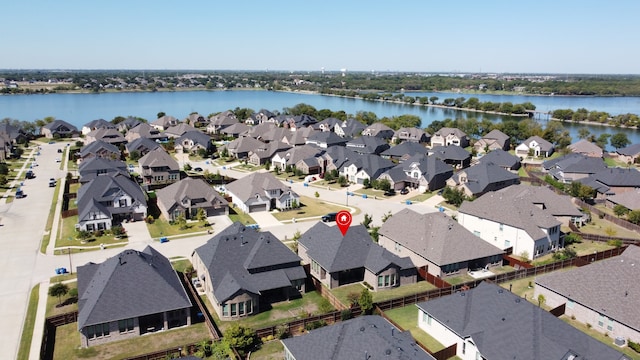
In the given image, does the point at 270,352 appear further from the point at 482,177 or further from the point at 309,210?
the point at 482,177

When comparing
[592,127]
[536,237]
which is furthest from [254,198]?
[592,127]

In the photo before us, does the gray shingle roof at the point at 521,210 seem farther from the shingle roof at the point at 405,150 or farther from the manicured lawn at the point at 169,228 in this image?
the shingle roof at the point at 405,150

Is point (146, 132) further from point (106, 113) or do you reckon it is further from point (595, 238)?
point (595, 238)

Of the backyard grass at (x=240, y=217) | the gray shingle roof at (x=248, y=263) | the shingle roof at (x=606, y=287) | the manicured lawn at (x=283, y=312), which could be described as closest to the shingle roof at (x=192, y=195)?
the backyard grass at (x=240, y=217)

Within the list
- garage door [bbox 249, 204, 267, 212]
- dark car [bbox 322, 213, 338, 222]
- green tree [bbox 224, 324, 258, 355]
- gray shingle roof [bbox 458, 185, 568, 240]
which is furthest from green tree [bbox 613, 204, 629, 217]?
green tree [bbox 224, 324, 258, 355]

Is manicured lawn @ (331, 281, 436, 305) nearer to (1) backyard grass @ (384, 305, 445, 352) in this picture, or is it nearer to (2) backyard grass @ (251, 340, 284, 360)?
(1) backyard grass @ (384, 305, 445, 352)

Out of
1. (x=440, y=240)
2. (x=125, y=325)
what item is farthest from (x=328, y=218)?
(x=125, y=325)
